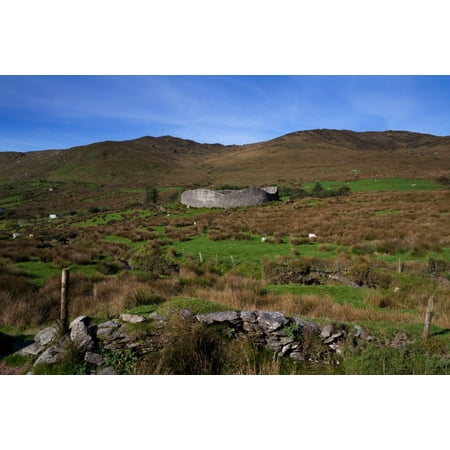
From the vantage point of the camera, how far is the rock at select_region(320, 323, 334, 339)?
634 centimetres

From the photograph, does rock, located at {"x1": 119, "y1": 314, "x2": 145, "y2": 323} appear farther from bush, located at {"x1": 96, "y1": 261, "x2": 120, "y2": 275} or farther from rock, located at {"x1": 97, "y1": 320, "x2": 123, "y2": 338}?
bush, located at {"x1": 96, "y1": 261, "x2": 120, "y2": 275}

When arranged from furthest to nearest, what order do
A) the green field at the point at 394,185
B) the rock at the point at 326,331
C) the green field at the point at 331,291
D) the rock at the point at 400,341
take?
the green field at the point at 394,185
the green field at the point at 331,291
the rock at the point at 326,331
the rock at the point at 400,341

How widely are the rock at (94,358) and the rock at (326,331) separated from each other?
4.74 metres

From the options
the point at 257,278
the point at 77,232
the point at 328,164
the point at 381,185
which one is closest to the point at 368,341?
the point at 257,278

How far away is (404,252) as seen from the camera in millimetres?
16344

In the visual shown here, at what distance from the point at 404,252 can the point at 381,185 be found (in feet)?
142

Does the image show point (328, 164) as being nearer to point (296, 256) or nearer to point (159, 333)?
point (296, 256)

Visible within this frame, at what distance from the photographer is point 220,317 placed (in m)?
6.59

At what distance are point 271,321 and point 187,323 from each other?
1953 millimetres

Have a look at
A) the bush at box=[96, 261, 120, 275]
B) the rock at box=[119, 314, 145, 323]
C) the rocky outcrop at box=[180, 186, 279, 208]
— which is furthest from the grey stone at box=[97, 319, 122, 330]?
the rocky outcrop at box=[180, 186, 279, 208]

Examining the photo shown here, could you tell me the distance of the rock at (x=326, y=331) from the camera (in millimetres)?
6340

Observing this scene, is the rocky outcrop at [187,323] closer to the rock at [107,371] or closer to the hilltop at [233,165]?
the rock at [107,371]

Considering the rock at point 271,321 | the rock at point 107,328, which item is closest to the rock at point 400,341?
the rock at point 271,321

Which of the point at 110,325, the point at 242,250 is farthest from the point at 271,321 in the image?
the point at 242,250
